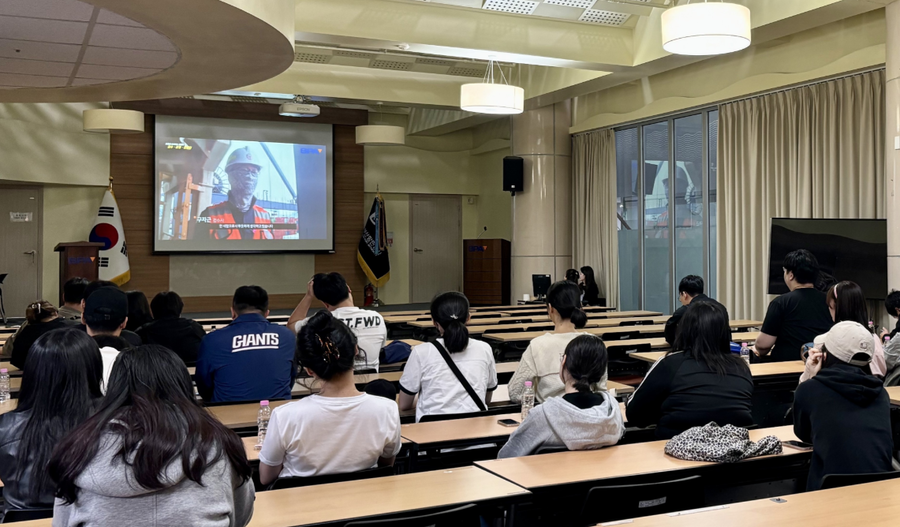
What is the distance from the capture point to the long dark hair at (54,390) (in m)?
2.22

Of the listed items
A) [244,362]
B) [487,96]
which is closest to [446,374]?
[244,362]

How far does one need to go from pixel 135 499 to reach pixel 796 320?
4.63m

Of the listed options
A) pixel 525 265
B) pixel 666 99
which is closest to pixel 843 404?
pixel 666 99

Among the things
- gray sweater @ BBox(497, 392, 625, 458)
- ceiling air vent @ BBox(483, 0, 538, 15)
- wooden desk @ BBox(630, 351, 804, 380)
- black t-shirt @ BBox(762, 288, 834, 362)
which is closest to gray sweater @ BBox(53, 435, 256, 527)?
gray sweater @ BBox(497, 392, 625, 458)

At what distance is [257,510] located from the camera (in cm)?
231

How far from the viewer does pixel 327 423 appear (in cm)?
262

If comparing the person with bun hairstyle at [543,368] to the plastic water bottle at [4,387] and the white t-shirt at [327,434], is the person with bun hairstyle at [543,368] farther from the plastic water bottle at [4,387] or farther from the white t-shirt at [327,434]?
the plastic water bottle at [4,387]

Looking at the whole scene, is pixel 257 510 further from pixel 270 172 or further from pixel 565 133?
pixel 270 172

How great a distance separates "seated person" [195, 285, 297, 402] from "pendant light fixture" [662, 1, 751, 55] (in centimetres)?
413

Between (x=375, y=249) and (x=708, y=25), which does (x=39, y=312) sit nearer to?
(x=708, y=25)

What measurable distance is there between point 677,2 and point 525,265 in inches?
213

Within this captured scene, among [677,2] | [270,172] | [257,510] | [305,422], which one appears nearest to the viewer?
[257,510]

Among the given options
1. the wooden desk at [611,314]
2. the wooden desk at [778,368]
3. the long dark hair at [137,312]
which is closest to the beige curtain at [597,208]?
the wooden desk at [611,314]

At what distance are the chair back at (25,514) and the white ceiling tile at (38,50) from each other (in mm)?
3138
